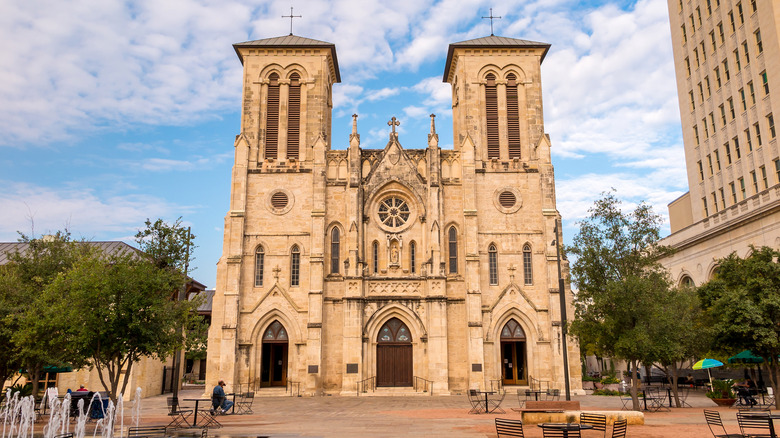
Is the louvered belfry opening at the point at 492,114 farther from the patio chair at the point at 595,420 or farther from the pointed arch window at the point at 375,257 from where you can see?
the patio chair at the point at 595,420

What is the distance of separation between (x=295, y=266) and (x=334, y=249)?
258 centimetres

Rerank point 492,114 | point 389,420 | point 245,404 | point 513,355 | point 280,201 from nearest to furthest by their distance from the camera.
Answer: point 389,420 → point 245,404 → point 513,355 → point 280,201 → point 492,114

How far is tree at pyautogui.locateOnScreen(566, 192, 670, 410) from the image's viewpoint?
22.2 m

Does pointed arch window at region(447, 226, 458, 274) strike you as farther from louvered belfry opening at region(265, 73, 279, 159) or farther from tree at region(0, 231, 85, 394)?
tree at region(0, 231, 85, 394)

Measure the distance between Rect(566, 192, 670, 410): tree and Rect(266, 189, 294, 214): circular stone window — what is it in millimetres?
18621

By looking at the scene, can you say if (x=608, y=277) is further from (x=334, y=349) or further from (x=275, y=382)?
(x=275, y=382)

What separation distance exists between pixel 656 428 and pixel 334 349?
66.6 feet

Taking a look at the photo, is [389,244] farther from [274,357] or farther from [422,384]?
[274,357]

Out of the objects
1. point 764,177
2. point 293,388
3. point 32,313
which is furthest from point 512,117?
point 32,313

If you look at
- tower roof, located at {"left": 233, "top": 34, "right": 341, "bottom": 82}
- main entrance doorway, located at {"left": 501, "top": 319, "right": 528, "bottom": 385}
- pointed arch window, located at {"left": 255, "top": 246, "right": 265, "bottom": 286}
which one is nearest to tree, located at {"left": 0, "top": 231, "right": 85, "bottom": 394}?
pointed arch window, located at {"left": 255, "top": 246, "right": 265, "bottom": 286}

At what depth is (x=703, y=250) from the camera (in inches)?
1574

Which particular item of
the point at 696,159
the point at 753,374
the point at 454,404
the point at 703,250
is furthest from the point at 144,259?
the point at 696,159

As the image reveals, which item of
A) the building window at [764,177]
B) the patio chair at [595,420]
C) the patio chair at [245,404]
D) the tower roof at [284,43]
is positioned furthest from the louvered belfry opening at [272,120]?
the building window at [764,177]

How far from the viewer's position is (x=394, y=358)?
34594 mm
